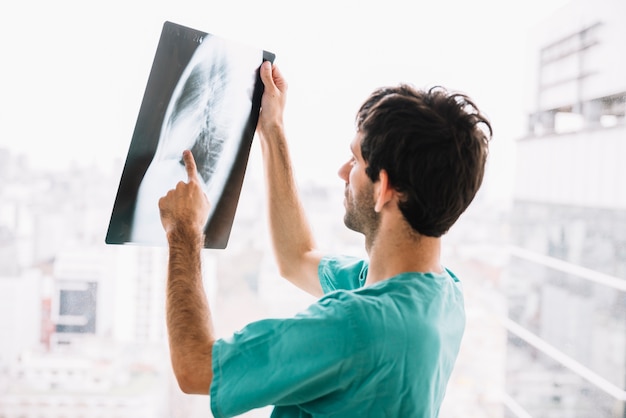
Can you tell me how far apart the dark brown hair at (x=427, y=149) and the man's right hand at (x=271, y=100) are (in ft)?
0.87

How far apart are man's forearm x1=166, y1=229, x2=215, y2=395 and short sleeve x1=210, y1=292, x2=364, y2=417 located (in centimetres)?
2

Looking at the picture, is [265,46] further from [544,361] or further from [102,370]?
[544,361]

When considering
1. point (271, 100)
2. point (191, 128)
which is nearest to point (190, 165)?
point (191, 128)

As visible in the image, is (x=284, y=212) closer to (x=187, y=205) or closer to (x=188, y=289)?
(x=187, y=205)

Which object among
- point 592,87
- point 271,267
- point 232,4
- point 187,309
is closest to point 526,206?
point 592,87

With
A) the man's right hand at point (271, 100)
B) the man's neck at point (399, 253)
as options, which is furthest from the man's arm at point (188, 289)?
the man's neck at point (399, 253)

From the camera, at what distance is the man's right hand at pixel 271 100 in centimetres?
111

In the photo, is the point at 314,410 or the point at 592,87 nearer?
the point at 314,410

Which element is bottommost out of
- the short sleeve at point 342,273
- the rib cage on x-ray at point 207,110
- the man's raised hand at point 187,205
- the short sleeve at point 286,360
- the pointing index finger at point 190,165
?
the short sleeve at point 286,360

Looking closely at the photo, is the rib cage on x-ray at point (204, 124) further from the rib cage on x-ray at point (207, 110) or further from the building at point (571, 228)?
the building at point (571, 228)

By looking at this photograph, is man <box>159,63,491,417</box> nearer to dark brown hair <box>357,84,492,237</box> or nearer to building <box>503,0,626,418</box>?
dark brown hair <box>357,84,492,237</box>

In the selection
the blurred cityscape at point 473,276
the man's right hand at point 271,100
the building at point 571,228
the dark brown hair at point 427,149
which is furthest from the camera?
the building at point 571,228

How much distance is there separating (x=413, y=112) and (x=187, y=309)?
1.46 ft

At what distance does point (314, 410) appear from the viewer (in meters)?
0.84
